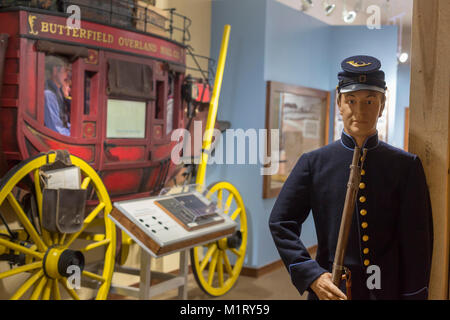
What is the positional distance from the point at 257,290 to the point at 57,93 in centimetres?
230

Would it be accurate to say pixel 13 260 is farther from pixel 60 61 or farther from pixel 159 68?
pixel 159 68

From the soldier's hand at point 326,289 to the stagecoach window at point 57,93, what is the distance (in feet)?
6.58

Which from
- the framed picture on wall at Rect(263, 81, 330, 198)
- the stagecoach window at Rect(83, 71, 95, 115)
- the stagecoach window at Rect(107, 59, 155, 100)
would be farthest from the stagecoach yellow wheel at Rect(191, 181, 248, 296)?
the stagecoach window at Rect(83, 71, 95, 115)

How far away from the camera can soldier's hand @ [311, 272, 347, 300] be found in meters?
1.10

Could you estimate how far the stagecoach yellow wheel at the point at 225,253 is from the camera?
394 cm

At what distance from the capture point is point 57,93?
2.84m

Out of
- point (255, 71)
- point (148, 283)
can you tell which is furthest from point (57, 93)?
point (255, 71)

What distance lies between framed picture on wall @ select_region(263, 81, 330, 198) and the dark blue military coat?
353cm

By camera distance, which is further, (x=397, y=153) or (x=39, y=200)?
(x=39, y=200)

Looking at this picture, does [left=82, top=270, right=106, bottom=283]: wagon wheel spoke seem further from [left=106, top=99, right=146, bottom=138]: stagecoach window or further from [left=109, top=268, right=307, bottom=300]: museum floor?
[left=109, top=268, right=307, bottom=300]: museum floor

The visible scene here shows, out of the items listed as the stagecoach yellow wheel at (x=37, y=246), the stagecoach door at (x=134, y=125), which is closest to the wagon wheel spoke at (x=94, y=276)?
the stagecoach yellow wheel at (x=37, y=246)

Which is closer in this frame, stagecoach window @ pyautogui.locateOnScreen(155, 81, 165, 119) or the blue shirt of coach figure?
the blue shirt of coach figure

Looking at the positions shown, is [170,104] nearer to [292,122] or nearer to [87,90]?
[87,90]

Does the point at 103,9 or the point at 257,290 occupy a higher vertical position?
the point at 103,9
